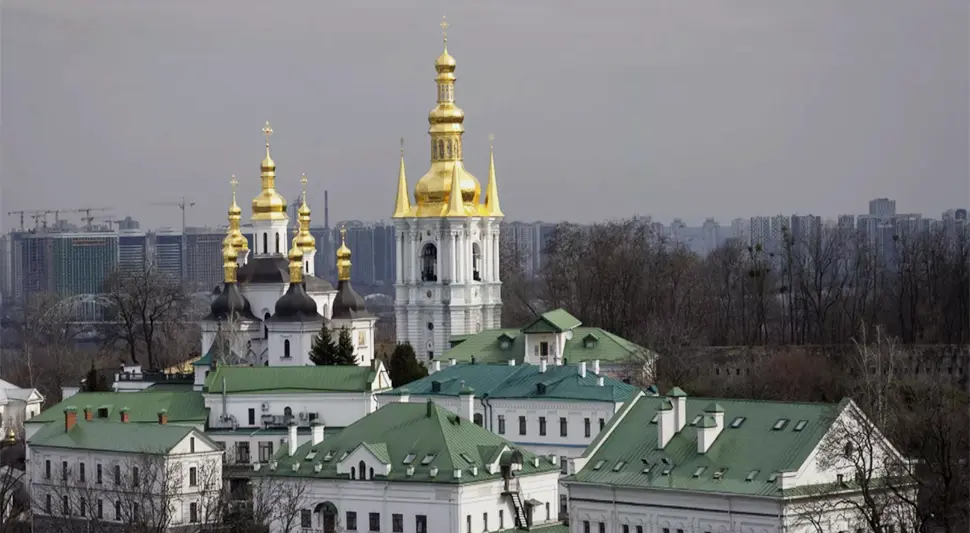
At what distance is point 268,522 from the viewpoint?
5766cm

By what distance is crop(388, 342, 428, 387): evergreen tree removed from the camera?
3231 inches

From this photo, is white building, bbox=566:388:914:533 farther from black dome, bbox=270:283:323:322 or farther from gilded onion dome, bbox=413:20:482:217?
gilded onion dome, bbox=413:20:482:217

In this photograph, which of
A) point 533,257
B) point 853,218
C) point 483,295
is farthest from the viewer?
point 533,257

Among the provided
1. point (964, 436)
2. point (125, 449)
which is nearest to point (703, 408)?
point (964, 436)

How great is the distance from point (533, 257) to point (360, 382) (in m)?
104

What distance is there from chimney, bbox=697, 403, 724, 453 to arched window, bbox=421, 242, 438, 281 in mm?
45573

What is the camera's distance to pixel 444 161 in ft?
332

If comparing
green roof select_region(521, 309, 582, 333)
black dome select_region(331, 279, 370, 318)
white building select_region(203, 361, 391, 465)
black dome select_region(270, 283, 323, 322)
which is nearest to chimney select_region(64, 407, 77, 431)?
white building select_region(203, 361, 391, 465)

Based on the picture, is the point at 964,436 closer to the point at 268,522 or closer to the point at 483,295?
the point at 268,522

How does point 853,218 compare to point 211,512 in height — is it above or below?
above

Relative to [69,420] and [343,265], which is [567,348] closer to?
[343,265]

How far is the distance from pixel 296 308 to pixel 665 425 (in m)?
34.7

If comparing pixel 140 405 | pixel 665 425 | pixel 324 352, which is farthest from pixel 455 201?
pixel 665 425

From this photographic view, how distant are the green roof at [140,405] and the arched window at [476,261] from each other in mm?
24274
